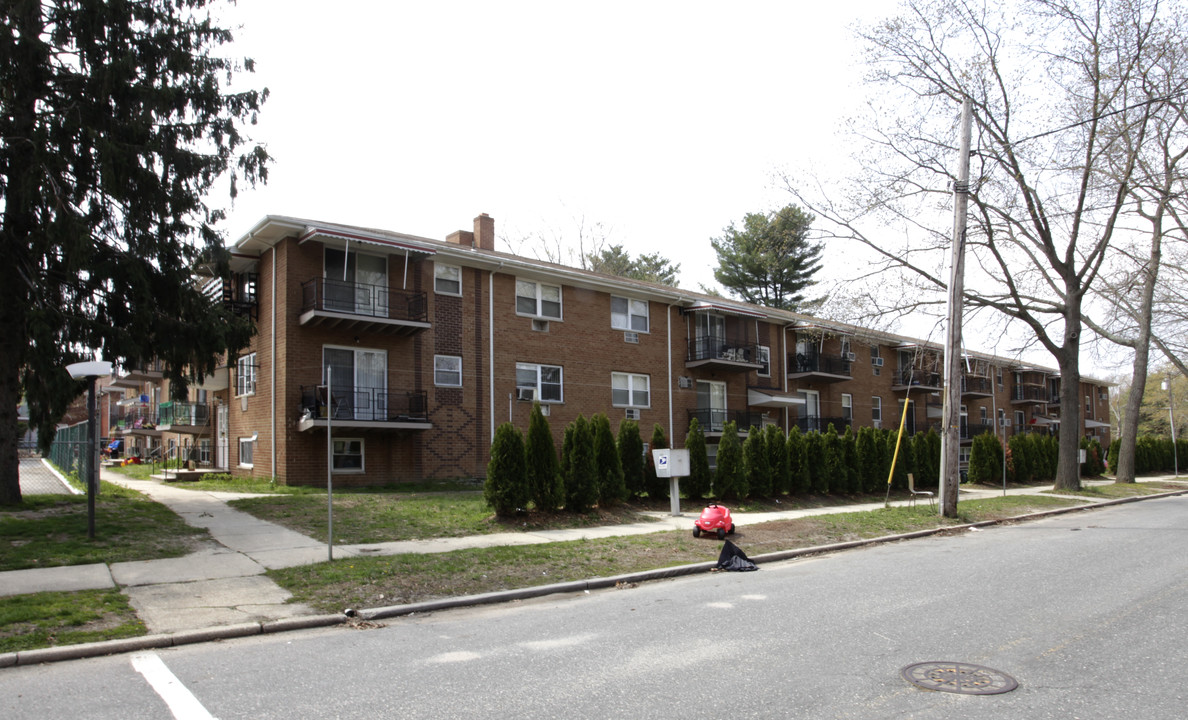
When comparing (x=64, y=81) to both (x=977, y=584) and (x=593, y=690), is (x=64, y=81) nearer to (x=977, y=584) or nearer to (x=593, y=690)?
(x=593, y=690)

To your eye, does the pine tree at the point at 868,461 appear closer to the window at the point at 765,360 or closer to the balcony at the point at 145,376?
the window at the point at 765,360

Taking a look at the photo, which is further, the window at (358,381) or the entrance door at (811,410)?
the entrance door at (811,410)

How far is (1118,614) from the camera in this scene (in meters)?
7.55

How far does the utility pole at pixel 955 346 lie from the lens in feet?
57.5

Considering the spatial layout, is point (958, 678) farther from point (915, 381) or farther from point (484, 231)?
point (915, 381)

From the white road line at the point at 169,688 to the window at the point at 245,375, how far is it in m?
18.3

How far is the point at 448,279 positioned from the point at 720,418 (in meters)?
13.1

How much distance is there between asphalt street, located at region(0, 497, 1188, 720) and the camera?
5.00 m

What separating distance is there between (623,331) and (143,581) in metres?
21.1

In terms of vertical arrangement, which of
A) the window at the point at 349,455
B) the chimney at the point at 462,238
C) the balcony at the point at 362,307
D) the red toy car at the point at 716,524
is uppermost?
the chimney at the point at 462,238

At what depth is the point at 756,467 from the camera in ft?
65.9

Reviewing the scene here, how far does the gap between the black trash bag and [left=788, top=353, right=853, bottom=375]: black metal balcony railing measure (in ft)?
83.6

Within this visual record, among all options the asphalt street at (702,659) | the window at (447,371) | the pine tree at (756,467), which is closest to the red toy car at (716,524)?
the asphalt street at (702,659)

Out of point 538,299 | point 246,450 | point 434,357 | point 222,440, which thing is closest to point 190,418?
point 222,440
